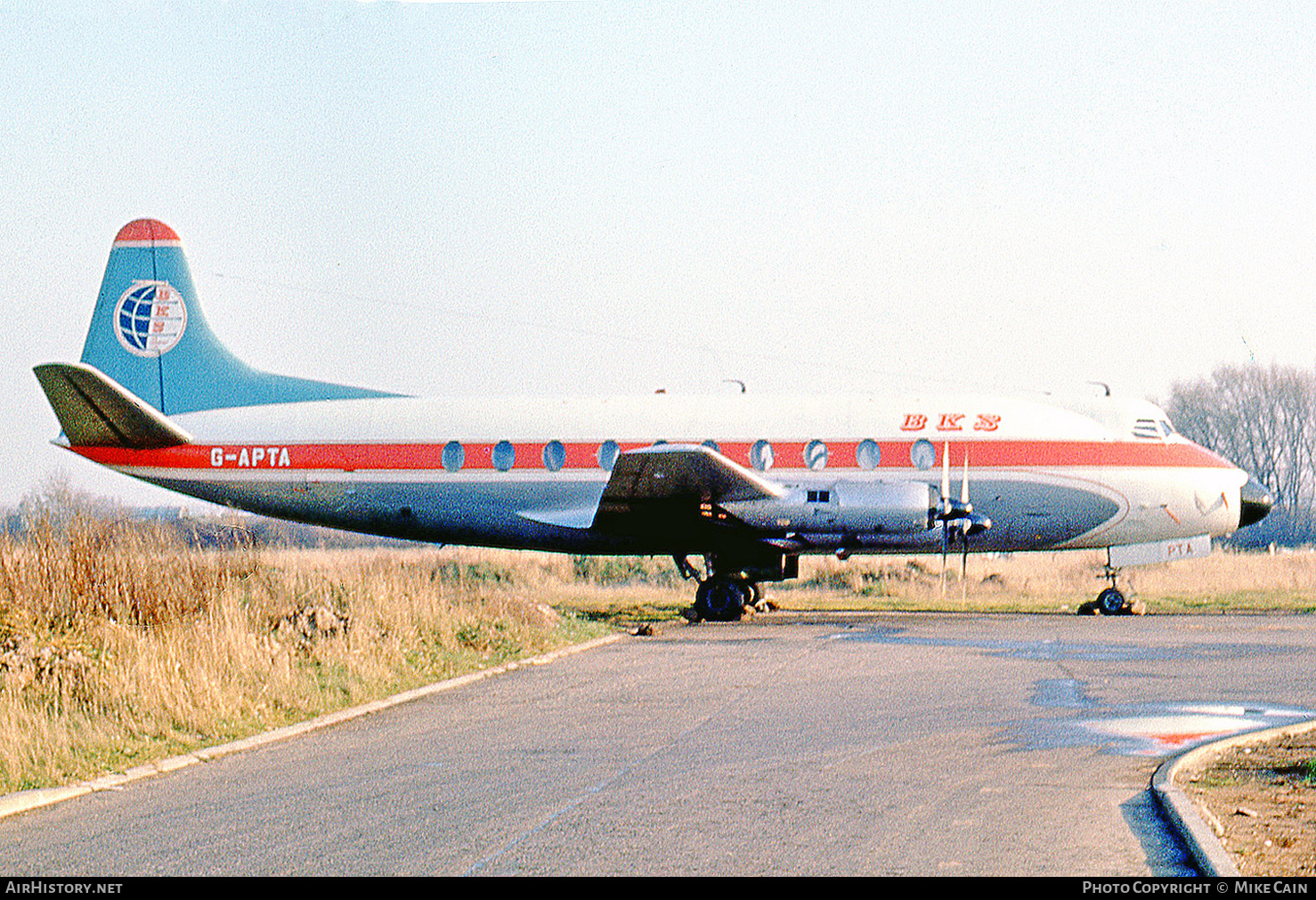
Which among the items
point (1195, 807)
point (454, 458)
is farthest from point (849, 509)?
point (1195, 807)

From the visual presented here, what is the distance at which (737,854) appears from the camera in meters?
6.61

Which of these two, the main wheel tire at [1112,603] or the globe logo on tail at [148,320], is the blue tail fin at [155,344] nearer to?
the globe logo on tail at [148,320]

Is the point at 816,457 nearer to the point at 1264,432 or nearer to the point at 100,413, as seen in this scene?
the point at 100,413

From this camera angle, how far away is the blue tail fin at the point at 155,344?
2645cm

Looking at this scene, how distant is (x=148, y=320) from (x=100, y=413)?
3440mm

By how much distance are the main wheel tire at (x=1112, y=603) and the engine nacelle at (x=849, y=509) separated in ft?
17.5

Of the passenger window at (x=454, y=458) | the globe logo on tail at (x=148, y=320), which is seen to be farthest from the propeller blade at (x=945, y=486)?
the globe logo on tail at (x=148, y=320)

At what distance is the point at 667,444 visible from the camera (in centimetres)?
2278

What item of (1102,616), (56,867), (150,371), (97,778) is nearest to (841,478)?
(1102,616)

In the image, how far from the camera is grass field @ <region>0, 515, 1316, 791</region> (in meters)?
10.5

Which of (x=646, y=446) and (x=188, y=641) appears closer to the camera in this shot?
(x=188, y=641)

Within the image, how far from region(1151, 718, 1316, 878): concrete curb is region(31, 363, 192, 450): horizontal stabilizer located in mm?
18236

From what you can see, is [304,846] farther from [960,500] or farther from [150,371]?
[150,371]

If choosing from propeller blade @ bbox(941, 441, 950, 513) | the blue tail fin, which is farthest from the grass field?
propeller blade @ bbox(941, 441, 950, 513)
